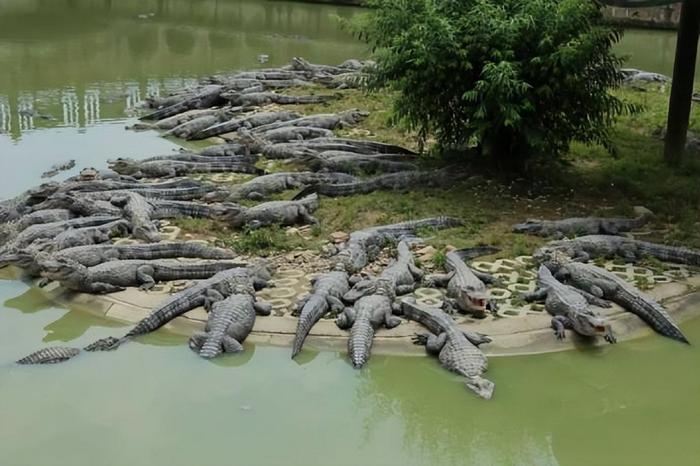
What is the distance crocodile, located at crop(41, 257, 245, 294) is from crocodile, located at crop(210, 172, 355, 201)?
191 cm

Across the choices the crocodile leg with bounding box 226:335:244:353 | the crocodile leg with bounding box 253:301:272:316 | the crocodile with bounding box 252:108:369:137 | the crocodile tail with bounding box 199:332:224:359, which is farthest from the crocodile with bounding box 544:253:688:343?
the crocodile with bounding box 252:108:369:137

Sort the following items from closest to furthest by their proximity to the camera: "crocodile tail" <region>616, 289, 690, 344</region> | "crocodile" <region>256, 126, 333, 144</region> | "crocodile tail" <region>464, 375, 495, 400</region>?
"crocodile tail" <region>464, 375, 495, 400</region>, "crocodile tail" <region>616, 289, 690, 344</region>, "crocodile" <region>256, 126, 333, 144</region>

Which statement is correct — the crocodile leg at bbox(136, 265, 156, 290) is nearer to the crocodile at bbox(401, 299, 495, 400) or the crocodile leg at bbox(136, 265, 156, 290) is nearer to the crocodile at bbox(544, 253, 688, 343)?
the crocodile at bbox(401, 299, 495, 400)

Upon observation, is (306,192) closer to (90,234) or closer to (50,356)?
(90,234)

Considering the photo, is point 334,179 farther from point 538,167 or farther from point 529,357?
point 529,357

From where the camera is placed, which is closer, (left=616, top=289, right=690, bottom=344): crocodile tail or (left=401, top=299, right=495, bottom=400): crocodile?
(left=401, top=299, right=495, bottom=400): crocodile

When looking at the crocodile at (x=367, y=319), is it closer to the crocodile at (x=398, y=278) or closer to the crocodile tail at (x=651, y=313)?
the crocodile at (x=398, y=278)

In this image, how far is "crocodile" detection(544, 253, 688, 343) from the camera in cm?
512

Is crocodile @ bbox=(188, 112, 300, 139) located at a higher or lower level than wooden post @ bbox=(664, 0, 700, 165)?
lower

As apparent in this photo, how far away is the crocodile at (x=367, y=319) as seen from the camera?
4.79m

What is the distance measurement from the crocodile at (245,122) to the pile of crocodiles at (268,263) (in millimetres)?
1418

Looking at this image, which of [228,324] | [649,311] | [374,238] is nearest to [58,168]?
[374,238]

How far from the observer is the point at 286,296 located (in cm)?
562

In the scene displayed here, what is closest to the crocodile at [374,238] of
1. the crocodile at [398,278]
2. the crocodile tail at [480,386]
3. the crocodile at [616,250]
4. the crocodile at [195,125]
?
the crocodile at [398,278]
